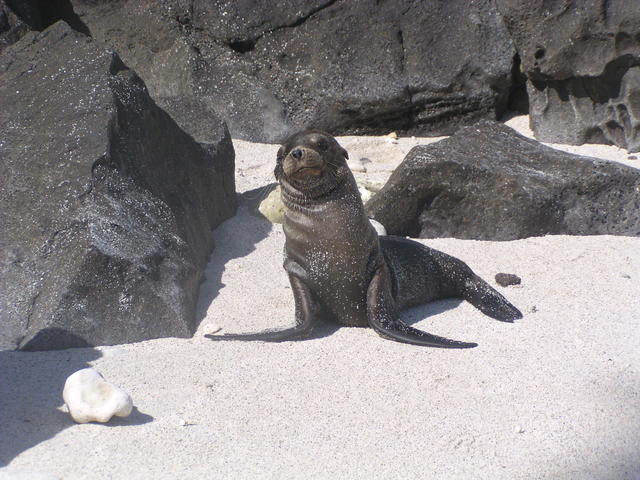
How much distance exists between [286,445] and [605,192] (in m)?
3.46

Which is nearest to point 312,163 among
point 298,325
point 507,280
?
point 298,325

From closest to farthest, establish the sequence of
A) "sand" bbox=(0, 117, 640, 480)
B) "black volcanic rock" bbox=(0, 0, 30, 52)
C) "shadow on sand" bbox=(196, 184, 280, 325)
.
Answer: "sand" bbox=(0, 117, 640, 480) → "shadow on sand" bbox=(196, 184, 280, 325) → "black volcanic rock" bbox=(0, 0, 30, 52)

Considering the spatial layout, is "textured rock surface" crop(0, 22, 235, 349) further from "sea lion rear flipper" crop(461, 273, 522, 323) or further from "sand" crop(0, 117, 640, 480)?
"sea lion rear flipper" crop(461, 273, 522, 323)

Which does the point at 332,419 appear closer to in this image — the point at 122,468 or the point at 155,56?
the point at 122,468

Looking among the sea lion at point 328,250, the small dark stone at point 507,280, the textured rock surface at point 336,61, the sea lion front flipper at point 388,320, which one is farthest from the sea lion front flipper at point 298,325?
the textured rock surface at point 336,61

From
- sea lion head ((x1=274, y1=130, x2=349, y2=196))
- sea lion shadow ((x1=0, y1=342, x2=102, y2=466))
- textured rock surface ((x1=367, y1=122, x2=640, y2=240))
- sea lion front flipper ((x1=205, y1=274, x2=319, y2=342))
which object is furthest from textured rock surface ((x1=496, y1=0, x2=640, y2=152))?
sea lion shadow ((x1=0, y1=342, x2=102, y2=466))

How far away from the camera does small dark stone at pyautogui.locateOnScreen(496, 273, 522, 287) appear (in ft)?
16.4

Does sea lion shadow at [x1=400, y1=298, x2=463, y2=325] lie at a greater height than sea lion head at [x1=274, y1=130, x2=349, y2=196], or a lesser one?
lesser

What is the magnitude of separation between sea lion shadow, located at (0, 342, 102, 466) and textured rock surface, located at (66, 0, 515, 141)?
426 centimetres

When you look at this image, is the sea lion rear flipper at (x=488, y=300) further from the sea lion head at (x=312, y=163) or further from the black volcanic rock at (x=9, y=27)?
the black volcanic rock at (x=9, y=27)

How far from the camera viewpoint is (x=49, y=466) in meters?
3.07

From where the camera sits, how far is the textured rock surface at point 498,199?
5.75 m

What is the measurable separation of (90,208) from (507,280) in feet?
7.76

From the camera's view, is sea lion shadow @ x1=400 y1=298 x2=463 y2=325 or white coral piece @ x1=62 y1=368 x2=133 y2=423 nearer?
white coral piece @ x1=62 y1=368 x2=133 y2=423
